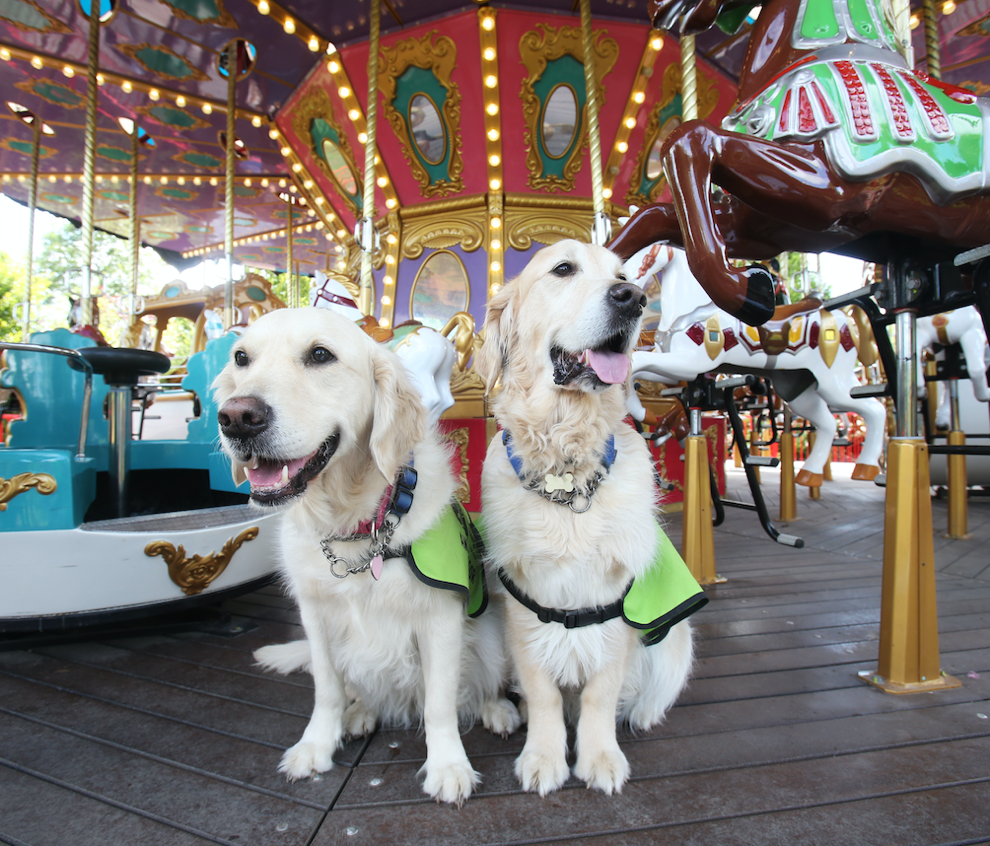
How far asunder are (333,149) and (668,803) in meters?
7.59

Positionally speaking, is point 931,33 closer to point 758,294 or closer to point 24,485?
point 758,294

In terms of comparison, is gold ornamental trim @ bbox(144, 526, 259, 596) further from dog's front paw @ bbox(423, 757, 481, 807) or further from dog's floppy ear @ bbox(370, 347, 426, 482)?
dog's front paw @ bbox(423, 757, 481, 807)

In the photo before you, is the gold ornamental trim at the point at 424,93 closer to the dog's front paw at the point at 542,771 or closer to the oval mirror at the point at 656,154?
the oval mirror at the point at 656,154

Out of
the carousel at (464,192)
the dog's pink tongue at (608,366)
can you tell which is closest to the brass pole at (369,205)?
the carousel at (464,192)

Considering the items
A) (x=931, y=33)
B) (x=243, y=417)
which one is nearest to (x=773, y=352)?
(x=931, y=33)

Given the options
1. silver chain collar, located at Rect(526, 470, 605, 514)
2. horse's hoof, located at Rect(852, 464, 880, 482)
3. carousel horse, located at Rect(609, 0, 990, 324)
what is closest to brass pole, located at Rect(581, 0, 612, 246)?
carousel horse, located at Rect(609, 0, 990, 324)

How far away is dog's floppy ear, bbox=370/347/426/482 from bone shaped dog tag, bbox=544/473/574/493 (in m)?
0.36

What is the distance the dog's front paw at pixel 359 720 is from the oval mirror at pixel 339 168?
22.8 feet

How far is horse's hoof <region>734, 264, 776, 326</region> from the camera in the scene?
1.34 metres

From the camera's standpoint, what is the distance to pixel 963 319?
446 cm

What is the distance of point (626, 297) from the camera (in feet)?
4.37

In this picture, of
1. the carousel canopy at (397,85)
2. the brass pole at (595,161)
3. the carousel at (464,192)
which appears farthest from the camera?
the carousel canopy at (397,85)

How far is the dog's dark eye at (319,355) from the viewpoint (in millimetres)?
1268

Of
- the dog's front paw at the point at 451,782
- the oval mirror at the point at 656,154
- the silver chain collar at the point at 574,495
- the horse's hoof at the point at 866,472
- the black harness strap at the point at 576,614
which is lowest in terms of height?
the dog's front paw at the point at 451,782
